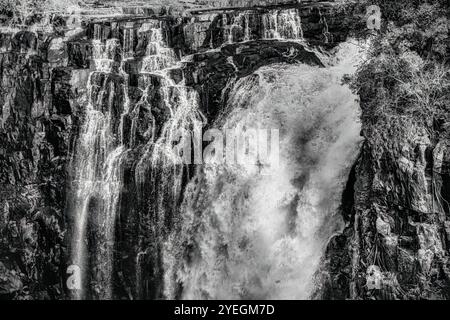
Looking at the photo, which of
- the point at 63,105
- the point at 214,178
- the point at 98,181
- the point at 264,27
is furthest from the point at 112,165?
the point at 264,27

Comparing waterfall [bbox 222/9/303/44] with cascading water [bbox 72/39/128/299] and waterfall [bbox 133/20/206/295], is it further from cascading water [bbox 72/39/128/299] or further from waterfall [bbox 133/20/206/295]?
cascading water [bbox 72/39/128/299]

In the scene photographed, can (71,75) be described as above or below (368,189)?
above

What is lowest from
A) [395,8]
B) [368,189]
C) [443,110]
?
[368,189]

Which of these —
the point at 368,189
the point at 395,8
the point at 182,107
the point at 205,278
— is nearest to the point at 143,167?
the point at 182,107

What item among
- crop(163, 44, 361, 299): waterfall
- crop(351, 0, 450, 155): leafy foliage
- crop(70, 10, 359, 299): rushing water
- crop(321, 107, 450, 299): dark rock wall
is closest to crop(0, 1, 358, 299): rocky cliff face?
crop(70, 10, 359, 299): rushing water

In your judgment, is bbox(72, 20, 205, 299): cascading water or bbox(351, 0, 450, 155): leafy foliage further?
bbox(72, 20, 205, 299): cascading water

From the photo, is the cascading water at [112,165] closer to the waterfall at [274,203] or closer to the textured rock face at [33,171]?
the textured rock face at [33,171]

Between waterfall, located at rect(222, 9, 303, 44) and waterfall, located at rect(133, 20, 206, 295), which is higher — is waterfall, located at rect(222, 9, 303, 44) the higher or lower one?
the higher one

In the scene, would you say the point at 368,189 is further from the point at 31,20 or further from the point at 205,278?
the point at 31,20

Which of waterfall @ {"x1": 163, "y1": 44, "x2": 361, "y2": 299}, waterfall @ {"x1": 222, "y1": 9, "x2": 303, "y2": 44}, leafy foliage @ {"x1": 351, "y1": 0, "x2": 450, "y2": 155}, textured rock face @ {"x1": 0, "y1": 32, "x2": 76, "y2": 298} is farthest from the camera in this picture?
waterfall @ {"x1": 222, "y1": 9, "x2": 303, "y2": 44}
